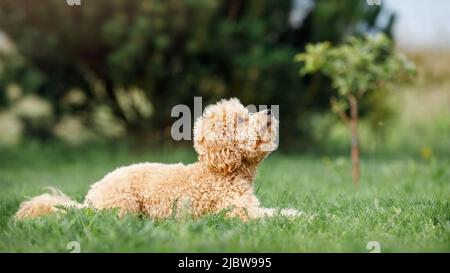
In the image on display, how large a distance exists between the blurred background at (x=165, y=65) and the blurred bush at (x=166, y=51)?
0.05 ft

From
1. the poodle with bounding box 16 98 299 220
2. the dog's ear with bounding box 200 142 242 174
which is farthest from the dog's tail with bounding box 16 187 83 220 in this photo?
the dog's ear with bounding box 200 142 242 174

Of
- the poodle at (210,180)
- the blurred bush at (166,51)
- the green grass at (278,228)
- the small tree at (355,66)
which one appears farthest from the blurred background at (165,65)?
the poodle at (210,180)

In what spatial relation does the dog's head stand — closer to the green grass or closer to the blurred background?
the green grass

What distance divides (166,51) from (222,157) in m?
5.18

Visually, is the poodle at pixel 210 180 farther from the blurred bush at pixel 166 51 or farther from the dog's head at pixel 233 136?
the blurred bush at pixel 166 51

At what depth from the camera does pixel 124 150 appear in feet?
31.3

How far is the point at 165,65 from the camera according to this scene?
29.4 ft

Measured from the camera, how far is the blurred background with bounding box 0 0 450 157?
28.3ft

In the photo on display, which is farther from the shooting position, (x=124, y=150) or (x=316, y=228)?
(x=124, y=150)

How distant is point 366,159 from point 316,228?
5.99m

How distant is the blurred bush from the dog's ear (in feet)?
15.6

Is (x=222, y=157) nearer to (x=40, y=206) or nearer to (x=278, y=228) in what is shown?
(x=278, y=228)
